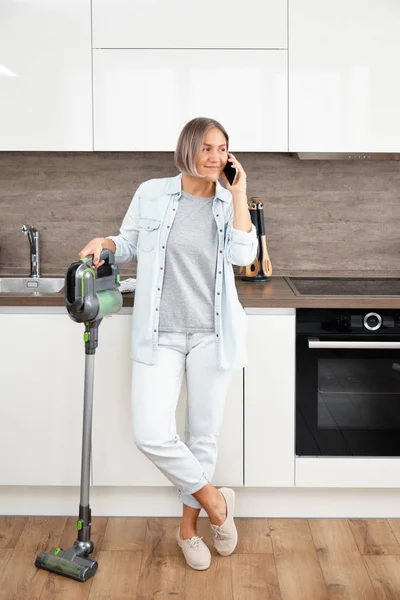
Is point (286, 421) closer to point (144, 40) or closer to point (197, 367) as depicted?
point (197, 367)

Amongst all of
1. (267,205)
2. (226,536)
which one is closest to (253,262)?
(267,205)

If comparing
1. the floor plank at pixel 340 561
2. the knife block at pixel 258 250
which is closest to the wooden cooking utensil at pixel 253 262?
the knife block at pixel 258 250

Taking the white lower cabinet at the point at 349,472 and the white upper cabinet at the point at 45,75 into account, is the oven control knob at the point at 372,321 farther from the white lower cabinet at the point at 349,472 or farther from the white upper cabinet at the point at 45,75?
the white upper cabinet at the point at 45,75

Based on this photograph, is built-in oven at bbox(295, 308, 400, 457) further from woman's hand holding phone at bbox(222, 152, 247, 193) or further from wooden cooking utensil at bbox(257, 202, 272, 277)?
woman's hand holding phone at bbox(222, 152, 247, 193)

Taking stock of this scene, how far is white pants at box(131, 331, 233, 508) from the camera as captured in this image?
2.69 m

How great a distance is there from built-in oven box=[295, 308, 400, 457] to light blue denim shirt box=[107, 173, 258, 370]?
0.40m

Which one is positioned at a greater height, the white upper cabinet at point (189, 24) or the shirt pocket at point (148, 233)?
the white upper cabinet at point (189, 24)

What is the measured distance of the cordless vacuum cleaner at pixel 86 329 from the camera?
2.50 meters

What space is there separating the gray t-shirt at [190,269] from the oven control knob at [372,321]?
0.66m

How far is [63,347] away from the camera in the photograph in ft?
10.0

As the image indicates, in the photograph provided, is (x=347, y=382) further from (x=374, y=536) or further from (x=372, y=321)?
(x=374, y=536)

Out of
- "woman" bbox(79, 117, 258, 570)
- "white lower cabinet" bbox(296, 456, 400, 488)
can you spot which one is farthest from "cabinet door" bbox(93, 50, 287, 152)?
"white lower cabinet" bbox(296, 456, 400, 488)

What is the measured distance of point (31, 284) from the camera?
3562mm

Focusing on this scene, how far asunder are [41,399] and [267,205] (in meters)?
1.37
